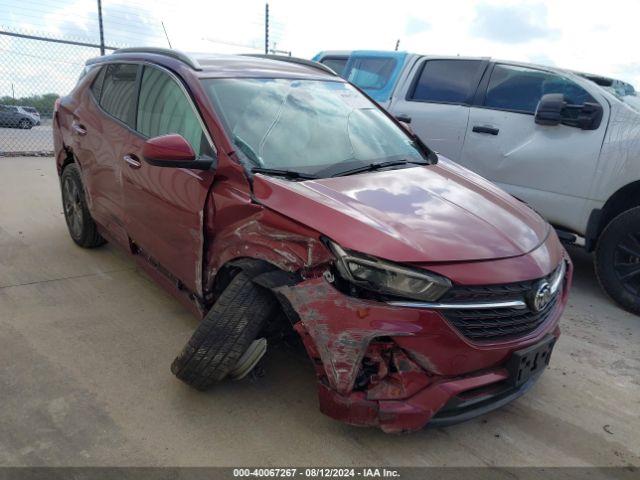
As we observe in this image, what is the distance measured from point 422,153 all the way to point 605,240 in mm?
1764

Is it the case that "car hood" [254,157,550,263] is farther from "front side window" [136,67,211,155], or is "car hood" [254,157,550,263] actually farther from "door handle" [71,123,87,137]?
"door handle" [71,123,87,137]

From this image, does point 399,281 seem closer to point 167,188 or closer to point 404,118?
point 167,188

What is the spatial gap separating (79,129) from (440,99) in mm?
3412

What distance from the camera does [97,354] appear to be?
10.0ft

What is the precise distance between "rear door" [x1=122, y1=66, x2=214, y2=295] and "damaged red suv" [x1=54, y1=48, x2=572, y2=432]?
1 centimetres

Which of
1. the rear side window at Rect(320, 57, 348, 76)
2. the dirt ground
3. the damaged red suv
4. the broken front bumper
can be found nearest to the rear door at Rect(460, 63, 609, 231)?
the dirt ground

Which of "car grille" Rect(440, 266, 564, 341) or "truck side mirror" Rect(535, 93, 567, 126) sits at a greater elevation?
"truck side mirror" Rect(535, 93, 567, 126)

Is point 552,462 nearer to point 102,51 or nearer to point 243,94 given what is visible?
point 243,94

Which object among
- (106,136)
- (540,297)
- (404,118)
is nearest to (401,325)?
(540,297)

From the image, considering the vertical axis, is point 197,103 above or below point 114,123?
above

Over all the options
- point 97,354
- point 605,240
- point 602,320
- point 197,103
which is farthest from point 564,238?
point 97,354

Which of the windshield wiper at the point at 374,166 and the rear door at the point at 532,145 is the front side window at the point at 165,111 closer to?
the windshield wiper at the point at 374,166

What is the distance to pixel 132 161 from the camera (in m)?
3.39

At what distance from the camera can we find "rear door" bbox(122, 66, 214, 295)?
284 cm
